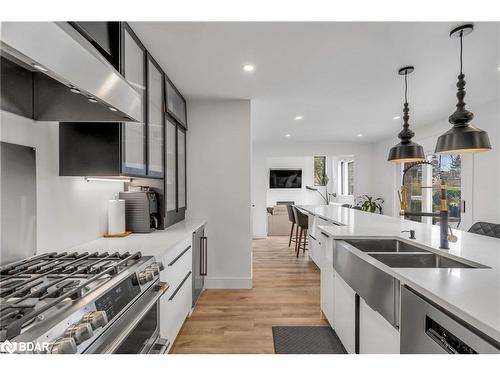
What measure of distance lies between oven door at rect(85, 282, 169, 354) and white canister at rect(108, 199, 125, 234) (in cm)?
86

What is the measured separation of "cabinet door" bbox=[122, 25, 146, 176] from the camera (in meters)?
1.86

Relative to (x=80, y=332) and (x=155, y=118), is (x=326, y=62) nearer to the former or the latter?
(x=155, y=118)

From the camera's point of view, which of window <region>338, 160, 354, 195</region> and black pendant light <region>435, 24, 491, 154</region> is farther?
window <region>338, 160, 354, 195</region>

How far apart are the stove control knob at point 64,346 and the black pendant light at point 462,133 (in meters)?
2.41

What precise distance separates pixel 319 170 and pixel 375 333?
26.9 ft

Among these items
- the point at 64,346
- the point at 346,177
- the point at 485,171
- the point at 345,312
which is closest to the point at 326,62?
the point at 345,312

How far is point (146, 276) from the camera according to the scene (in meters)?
1.38

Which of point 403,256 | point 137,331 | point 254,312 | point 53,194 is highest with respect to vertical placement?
point 53,194

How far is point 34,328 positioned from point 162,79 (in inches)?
94.0

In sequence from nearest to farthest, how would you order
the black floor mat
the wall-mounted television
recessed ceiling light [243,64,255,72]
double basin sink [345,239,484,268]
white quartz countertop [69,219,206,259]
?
double basin sink [345,239,484,268], white quartz countertop [69,219,206,259], the black floor mat, recessed ceiling light [243,64,255,72], the wall-mounted television

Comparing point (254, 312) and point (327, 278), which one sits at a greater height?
point (327, 278)

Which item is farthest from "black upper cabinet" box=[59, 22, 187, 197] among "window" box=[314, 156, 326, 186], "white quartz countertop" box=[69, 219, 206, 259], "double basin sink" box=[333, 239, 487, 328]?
"window" box=[314, 156, 326, 186]

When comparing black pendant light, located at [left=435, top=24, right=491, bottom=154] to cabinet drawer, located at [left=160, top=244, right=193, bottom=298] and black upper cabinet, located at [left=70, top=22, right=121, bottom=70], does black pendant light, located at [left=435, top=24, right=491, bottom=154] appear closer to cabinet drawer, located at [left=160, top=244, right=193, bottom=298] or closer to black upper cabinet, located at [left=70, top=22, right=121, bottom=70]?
cabinet drawer, located at [left=160, top=244, right=193, bottom=298]
